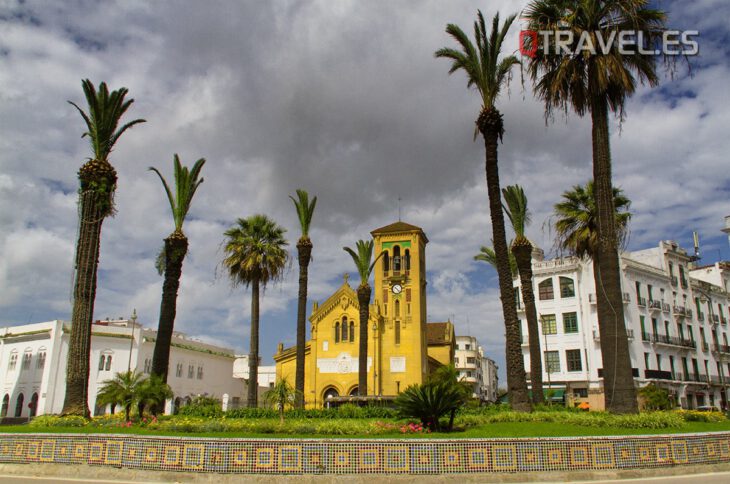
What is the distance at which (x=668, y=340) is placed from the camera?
2051 inches

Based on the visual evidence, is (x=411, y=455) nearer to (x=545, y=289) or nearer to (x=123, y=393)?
(x=123, y=393)

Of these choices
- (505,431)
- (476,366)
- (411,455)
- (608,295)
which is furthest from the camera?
(476,366)

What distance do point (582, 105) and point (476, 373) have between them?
91.7m

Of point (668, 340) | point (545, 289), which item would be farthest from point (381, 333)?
point (668, 340)

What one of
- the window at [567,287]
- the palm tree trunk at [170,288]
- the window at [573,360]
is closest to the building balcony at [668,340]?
the window at [573,360]

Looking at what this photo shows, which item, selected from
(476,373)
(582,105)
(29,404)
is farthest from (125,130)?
(476,373)

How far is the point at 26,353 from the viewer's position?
155ft

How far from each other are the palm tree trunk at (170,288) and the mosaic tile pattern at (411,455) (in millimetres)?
12918

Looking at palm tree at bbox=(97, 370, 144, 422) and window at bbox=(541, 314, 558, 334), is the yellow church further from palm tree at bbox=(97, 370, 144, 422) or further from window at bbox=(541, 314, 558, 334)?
palm tree at bbox=(97, 370, 144, 422)

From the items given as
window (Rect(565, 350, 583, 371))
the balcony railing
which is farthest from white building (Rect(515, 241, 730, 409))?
the balcony railing

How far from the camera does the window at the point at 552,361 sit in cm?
5050

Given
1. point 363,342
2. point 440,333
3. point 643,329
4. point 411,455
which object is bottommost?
point 411,455

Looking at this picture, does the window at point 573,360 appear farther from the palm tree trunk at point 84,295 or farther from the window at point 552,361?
the palm tree trunk at point 84,295

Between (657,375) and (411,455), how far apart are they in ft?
148
